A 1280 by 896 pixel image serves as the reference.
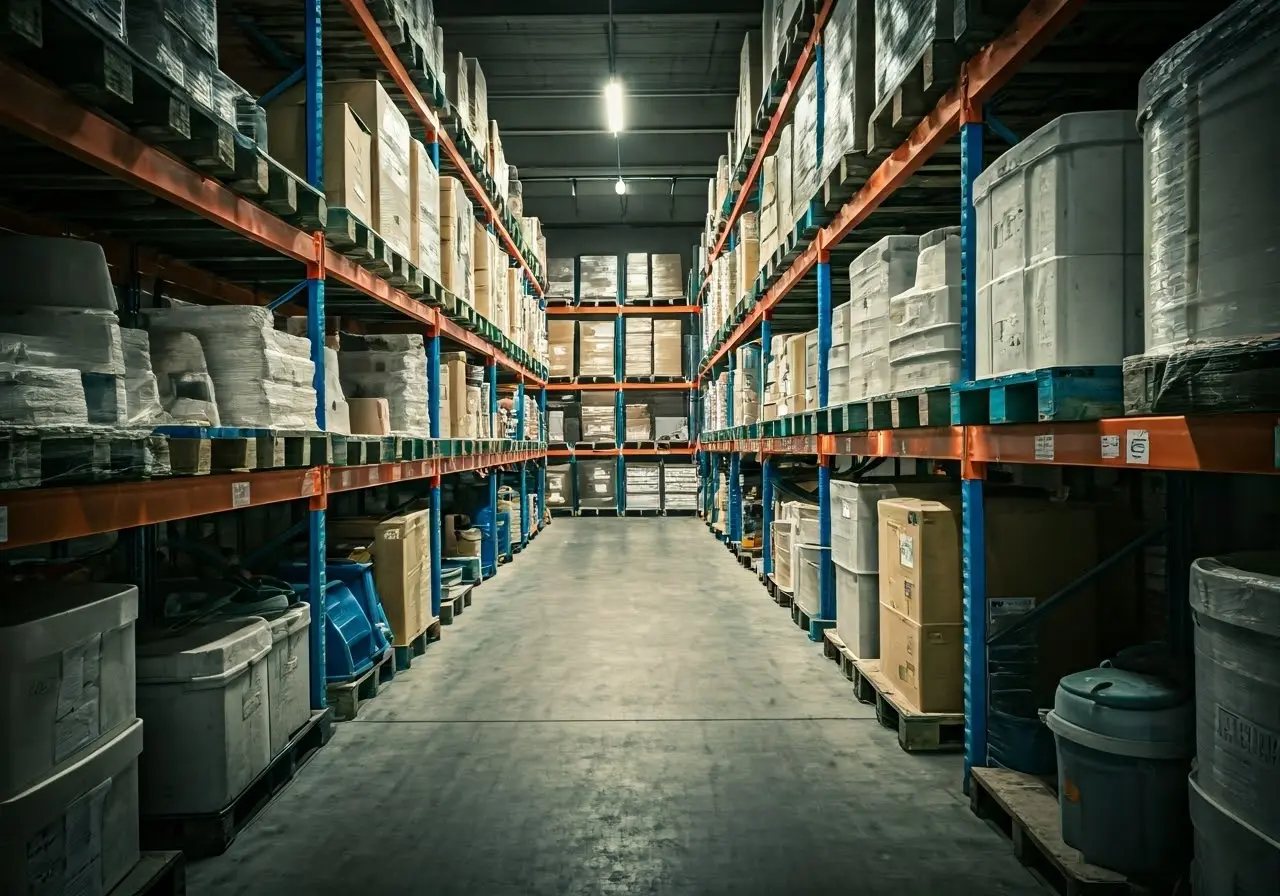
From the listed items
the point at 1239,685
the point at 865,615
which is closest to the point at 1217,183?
the point at 1239,685

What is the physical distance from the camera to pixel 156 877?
2.28m

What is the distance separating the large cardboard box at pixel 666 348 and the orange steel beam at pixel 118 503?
37.0ft

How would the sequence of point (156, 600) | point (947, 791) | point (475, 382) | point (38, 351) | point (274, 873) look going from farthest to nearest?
point (475, 382) < point (156, 600) < point (947, 791) < point (274, 873) < point (38, 351)

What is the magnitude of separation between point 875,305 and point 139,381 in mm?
3130

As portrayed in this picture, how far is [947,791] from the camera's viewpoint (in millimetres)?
3164

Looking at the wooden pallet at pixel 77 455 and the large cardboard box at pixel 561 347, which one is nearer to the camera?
the wooden pallet at pixel 77 455

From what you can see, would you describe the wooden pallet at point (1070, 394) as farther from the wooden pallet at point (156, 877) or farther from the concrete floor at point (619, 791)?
the wooden pallet at point (156, 877)

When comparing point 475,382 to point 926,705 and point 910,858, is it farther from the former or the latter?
point 910,858

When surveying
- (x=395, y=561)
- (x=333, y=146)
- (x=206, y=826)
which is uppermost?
(x=333, y=146)

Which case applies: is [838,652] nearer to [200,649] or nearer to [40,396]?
[200,649]

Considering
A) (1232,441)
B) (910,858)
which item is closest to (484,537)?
(910,858)

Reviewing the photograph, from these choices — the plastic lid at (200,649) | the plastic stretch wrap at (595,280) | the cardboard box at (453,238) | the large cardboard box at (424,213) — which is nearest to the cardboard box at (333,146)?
the large cardboard box at (424,213)

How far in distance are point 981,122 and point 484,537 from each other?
258 inches

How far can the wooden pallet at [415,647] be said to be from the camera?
4.96m
